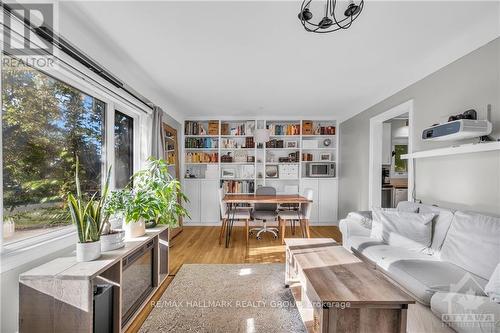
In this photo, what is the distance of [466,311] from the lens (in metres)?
1.16

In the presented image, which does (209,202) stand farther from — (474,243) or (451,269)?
(474,243)

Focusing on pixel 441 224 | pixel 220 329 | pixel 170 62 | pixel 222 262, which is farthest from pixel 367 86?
pixel 220 329

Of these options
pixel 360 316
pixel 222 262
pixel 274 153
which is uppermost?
pixel 274 153

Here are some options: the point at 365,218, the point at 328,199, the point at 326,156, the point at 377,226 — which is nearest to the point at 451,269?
the point at 377,226

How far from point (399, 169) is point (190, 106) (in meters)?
4.71

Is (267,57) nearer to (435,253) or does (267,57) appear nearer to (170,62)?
(170,62)

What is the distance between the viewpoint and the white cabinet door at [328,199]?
15.3ft

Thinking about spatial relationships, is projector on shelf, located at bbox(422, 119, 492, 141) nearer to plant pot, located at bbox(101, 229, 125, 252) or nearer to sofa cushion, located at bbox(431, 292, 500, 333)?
sofa cushion, located at bbox(431, 292, 500, 333)

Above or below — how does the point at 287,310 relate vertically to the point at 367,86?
below

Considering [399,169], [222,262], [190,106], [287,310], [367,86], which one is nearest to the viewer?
[287,310]

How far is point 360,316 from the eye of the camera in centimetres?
120

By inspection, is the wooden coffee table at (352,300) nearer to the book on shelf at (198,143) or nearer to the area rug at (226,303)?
the area rug at (226,303)

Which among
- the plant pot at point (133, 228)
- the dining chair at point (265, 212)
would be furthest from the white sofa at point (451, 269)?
the plant pot at point (133, 228)

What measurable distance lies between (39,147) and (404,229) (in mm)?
3183
